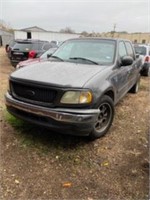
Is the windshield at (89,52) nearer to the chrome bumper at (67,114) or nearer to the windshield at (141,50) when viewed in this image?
the chrome bumper at (67,114)

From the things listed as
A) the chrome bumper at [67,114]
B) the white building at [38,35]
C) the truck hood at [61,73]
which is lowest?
the chrome bumper at [67,114]

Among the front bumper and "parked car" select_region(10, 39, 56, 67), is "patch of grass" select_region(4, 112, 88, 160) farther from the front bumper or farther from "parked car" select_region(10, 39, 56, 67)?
"parked car" select_region(10, 39, 56, 67)

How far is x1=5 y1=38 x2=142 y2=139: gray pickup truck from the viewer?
10.5ft

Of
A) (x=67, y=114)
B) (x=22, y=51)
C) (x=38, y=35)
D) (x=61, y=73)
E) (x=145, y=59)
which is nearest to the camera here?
(x=67, y=114)

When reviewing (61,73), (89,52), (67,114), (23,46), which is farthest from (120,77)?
(23,46)

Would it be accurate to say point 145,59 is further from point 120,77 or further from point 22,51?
point 120,77

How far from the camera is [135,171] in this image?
3141 millimetres

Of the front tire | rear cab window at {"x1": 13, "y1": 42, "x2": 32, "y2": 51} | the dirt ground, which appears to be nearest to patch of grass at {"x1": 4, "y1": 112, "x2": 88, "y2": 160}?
the dirt ground

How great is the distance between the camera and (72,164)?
322 centimetres

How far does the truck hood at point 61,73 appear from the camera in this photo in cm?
333

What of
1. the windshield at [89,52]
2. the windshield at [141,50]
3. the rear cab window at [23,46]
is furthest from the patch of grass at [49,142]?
the windshield at [141,50]

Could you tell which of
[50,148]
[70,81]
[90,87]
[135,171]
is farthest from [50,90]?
[135,171]

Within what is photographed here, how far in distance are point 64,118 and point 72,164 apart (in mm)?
679

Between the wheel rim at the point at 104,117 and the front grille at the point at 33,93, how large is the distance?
1007 millimetres
